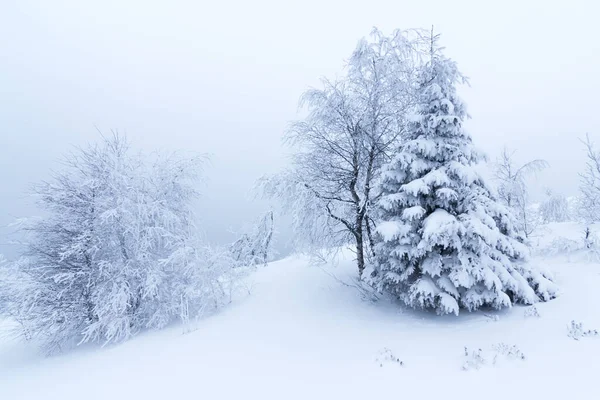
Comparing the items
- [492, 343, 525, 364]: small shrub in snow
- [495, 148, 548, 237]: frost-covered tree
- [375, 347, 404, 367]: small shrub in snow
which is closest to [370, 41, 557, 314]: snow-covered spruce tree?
[492, 343, 525, 364]: small shrub in snow

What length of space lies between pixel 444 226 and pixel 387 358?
337cm

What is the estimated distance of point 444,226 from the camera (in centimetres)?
743

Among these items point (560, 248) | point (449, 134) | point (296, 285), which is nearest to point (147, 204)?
point (296, 285)

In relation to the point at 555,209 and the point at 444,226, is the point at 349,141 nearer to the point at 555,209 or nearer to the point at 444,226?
the point at 444,226

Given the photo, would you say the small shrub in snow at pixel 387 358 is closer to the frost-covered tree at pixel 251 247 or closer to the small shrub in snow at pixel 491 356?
the small shrub in snow at pixel 491 356

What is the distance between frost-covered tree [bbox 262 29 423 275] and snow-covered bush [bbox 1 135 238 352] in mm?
4009

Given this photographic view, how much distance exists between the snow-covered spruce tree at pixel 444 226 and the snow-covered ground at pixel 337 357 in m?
0.77

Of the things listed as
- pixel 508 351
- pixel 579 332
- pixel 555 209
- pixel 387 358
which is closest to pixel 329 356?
pixel 387 358

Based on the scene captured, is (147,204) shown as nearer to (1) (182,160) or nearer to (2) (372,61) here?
(1) (182,160)

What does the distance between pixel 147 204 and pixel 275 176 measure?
486 centimetres

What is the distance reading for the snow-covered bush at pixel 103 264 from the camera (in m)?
9.99

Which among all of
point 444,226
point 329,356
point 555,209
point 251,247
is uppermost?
point 555,209

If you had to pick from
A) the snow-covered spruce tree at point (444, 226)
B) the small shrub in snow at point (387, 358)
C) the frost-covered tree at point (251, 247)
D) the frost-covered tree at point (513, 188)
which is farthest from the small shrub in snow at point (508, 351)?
the frost-covered tree at point (251, 247)

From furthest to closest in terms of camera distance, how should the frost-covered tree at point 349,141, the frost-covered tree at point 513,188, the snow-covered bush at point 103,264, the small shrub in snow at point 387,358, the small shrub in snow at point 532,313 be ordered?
the frost-covered tree at point 513,188 → the frost-covered tree at point 349,141 → the snow-covered bush at point 103,264 → the small shrub in snow at point 532,313 → the small shrub in snow at point 387,358
